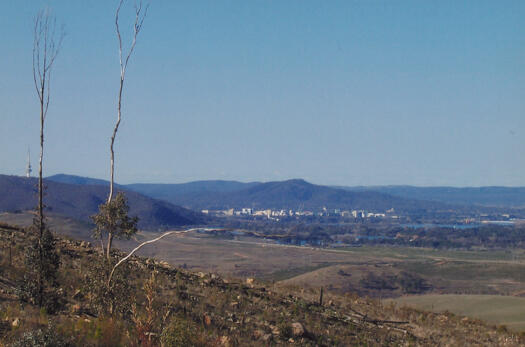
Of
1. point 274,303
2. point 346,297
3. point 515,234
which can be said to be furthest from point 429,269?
point 515,234

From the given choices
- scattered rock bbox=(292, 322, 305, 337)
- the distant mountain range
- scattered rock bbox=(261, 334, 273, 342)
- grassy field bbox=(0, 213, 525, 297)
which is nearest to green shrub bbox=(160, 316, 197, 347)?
scattered rock bbox=(261, 334, 273, 342)

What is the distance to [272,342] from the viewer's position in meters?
12.4

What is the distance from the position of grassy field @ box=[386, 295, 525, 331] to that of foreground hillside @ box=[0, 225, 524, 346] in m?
7.76

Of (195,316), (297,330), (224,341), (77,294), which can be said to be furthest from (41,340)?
(297,330)

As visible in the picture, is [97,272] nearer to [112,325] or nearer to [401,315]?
[112,325]

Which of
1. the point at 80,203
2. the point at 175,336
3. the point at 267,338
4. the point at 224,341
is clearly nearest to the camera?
the point at 175,336

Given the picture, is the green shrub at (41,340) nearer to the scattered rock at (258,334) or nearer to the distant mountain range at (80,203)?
the scattered rock at (258,334)

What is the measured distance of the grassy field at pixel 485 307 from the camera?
28106mm

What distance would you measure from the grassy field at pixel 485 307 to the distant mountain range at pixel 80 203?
80765 mm

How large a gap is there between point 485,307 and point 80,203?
121 meters

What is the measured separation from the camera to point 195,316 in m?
13.5

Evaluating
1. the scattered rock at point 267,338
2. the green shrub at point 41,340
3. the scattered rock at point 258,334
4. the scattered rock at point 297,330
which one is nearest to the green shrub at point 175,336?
the green shrub at point 41,340

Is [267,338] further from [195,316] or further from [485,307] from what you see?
[485,307]

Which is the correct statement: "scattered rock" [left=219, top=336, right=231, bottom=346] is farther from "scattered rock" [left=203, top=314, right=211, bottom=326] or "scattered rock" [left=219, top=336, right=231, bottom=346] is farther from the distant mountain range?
the distant mountain range
